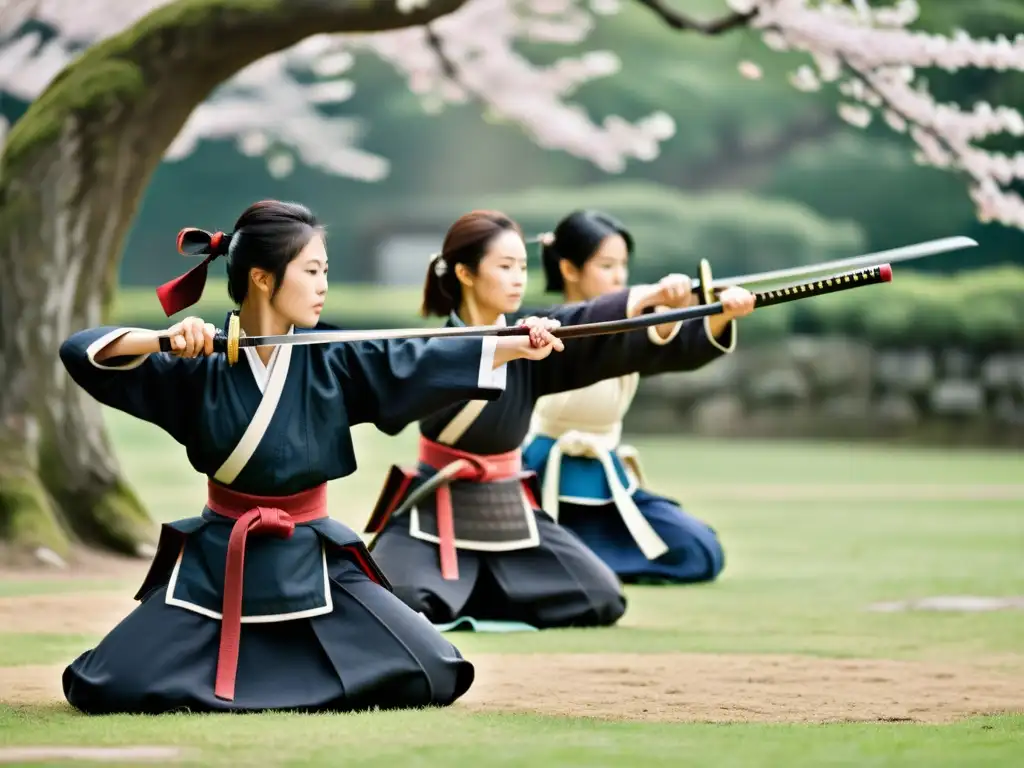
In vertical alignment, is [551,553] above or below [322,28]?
below

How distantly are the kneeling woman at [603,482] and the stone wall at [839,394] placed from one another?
32.5ft

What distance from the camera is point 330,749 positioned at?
3137 millimetres

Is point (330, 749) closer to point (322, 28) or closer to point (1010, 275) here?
point (322, 28)

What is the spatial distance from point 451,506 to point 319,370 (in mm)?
1468

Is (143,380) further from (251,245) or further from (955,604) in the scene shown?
(955,604)

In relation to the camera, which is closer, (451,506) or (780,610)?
(451,506)

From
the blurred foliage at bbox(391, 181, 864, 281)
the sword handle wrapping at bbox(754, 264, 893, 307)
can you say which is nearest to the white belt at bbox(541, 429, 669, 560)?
the sword handle wrapping at bbox(754, 264, 893, 307)

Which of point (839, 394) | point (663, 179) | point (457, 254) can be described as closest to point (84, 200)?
point (457, 254)

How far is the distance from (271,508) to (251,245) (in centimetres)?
59

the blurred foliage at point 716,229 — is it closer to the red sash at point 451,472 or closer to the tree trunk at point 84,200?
the tree trunk at point 84,200

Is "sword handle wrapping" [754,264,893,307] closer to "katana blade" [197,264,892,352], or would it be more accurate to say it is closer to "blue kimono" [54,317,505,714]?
"katana blade" [197,264,892,352]

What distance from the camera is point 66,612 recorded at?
5500 millimetres

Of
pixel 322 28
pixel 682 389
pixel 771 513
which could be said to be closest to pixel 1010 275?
pixel 682 389

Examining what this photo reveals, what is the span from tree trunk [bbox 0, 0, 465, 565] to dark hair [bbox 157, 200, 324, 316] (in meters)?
2.96
